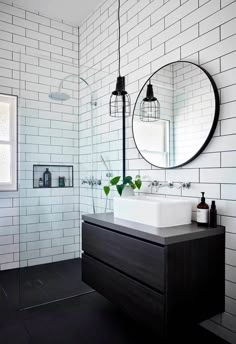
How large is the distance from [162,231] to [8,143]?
205 cm

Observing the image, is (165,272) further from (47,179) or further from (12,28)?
(12,28)

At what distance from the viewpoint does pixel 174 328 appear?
1528 mm

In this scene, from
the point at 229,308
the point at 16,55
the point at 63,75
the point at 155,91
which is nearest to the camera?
the point at 229,308

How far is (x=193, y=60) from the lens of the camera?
6.70 ft

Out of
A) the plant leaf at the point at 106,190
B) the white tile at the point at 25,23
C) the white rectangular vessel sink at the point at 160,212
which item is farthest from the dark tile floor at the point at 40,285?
the white tile at the point at 25,23

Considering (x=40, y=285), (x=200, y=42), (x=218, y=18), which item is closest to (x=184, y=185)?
(x=200, y=42)

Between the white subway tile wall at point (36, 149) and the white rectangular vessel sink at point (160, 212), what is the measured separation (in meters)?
0.97

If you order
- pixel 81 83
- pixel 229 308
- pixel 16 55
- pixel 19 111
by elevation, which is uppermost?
pixel 16 55

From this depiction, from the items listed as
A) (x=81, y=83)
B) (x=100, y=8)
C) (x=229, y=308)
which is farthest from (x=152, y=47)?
(x=229, y=308)

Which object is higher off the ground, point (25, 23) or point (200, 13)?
point (25, 23)

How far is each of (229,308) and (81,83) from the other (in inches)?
96.8

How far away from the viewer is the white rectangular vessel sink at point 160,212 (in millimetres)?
1745

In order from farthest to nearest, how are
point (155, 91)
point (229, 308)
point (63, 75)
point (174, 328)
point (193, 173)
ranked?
point (63, 75)
point (155, 91)
point (193, 173)
point (229, 308)
point (174, 328)

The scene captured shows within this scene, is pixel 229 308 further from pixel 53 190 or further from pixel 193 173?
pixel 53 190
